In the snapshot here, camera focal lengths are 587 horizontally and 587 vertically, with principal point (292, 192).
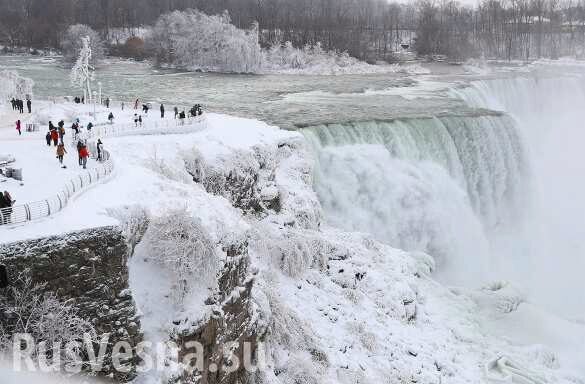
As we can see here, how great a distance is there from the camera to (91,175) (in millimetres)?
15148

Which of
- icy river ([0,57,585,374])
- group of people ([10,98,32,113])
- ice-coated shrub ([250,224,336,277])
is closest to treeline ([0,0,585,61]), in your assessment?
icy river ([0,57,585,374])

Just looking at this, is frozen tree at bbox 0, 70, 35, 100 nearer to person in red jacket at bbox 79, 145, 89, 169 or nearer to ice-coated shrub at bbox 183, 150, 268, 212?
person in red jacket at bbox 79, 145, 89, 169

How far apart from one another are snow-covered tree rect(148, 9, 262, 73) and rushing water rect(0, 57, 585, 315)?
797 inches

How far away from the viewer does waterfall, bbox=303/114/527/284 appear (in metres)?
26.5

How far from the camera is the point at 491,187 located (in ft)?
106

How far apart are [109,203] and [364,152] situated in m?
16.9

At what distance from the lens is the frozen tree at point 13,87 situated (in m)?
34.1

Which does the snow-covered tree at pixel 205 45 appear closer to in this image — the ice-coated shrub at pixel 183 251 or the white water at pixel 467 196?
the white water at pixel 467 196

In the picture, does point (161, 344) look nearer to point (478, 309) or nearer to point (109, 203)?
point (109, 203)

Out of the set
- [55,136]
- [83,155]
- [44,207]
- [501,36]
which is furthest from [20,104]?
[501,36]

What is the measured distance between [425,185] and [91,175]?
17373 millimetres

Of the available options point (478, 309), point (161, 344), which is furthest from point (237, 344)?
point (478, 309)

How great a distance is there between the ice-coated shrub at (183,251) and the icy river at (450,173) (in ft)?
42.7

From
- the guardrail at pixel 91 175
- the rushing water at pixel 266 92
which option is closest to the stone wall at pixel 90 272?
the guardrail at pixel 91 175
